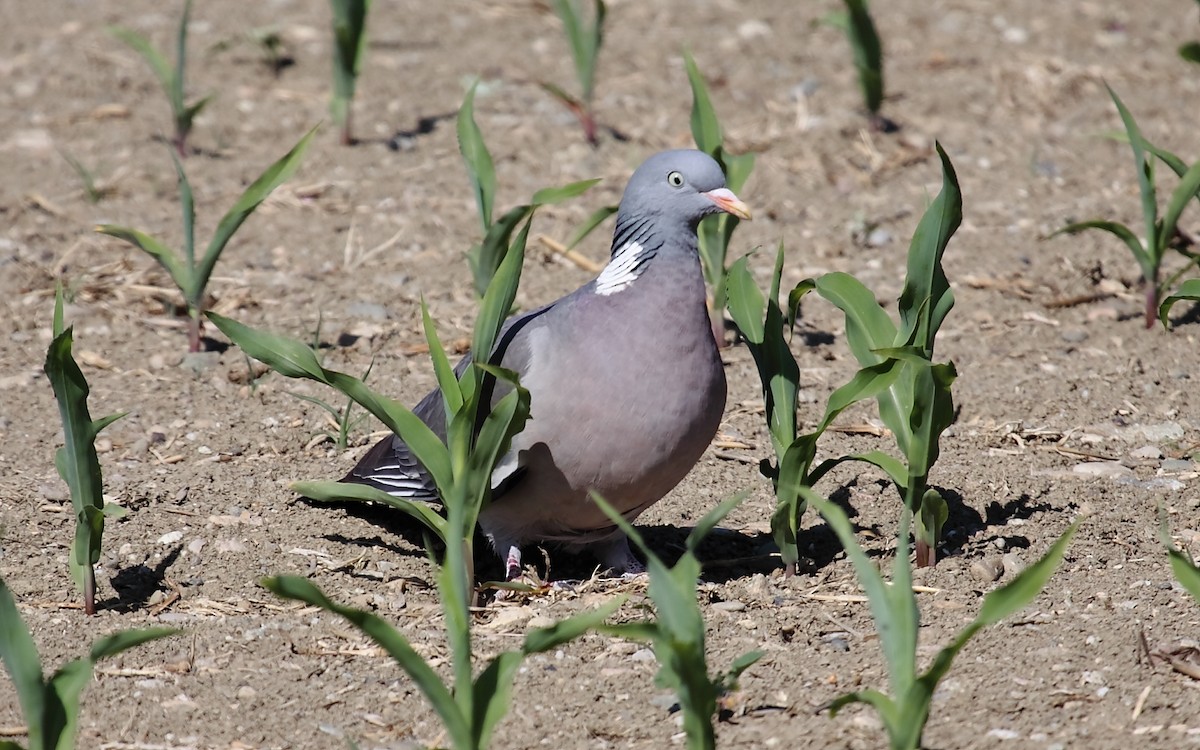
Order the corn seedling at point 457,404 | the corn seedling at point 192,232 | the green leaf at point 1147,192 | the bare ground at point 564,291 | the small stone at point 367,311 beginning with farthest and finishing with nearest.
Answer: the small stone at point 367,311, the green leaf at point 1147,192, the corn seedling at point 192,232, the corn seedling at point 457,404, the bare ground at point 564,291

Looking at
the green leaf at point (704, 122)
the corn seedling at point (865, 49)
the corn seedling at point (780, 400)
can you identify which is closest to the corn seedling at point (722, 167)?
the green leaf at point (704, 122)

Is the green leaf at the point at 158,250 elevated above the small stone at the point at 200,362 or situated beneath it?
elevated above

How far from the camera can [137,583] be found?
3865 mm

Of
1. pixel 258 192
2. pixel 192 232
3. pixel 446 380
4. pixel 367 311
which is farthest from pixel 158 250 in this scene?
pixel 446 380

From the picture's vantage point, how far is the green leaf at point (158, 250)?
4.61 metres

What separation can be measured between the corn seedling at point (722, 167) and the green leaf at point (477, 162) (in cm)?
68

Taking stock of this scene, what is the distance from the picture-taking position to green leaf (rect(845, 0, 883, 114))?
6.38 metres

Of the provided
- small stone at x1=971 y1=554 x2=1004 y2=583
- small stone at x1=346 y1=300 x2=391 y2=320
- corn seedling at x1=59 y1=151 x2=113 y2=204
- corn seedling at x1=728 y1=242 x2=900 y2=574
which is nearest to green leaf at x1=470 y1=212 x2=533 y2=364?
corn seedling at x1=728 y1=242 x2=900 y2=574

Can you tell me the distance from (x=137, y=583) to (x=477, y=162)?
5.61ft

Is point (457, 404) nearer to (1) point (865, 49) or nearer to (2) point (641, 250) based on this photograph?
(2) point (641, 250)

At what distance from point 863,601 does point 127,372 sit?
9.15 feet

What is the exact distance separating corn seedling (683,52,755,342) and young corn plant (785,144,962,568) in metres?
1.16

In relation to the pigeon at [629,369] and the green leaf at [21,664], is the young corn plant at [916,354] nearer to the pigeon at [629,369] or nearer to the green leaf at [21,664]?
the pigeon at [629,369]

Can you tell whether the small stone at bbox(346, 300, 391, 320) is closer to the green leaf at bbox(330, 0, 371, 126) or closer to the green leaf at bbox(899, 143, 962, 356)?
the green leaf at bbox(330, 0, 371, 126)
